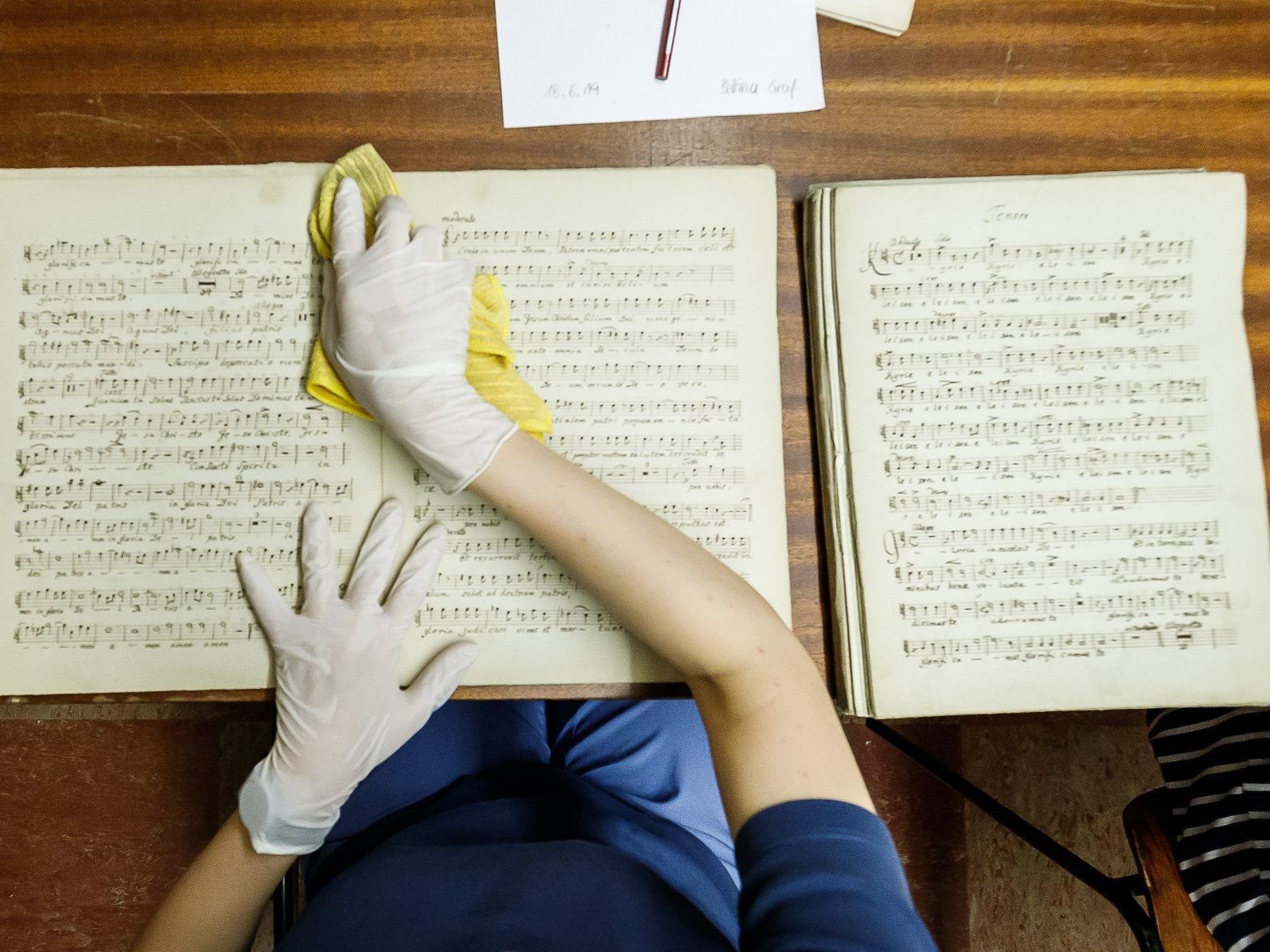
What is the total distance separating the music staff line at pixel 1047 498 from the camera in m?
0.73

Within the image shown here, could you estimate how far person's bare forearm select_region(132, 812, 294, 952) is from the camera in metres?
0.73

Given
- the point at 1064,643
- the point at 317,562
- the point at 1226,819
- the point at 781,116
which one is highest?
the point at 781,116

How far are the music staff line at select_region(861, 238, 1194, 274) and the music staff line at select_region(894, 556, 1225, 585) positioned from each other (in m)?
0.28

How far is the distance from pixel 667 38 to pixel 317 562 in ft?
1.92

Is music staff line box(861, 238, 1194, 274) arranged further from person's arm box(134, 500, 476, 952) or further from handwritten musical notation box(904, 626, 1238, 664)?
person's arm box(134, 500, 476, 952)

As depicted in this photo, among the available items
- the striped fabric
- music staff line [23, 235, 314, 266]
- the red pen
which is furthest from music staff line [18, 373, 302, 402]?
the striped fabric

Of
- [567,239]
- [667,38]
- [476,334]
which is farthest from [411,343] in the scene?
[667,38]

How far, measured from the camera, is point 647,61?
30.0 inches

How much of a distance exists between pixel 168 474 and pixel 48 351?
161 mm

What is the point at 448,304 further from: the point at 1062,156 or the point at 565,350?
the point at 1062,156

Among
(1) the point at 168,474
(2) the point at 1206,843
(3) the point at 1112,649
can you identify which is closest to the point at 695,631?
(3) the point at 1112,649

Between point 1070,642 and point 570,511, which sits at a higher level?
point 570,511

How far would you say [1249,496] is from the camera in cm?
73

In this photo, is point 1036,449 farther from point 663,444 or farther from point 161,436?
point 161,436
